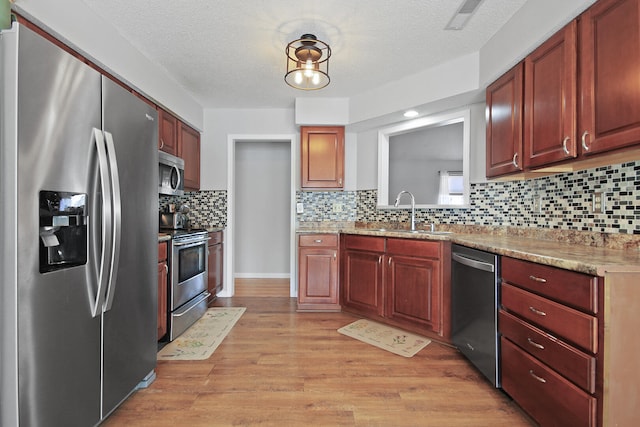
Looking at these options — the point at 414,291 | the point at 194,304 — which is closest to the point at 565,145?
the point at 414,291

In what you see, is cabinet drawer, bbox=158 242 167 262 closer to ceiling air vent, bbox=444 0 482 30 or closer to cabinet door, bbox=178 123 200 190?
cabinet door, bbox=178 123 200 190

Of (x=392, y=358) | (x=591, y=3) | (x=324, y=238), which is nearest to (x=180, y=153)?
(x=324, y=238)

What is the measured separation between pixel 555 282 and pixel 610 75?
0.99m

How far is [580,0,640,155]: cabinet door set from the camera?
1.35 meters

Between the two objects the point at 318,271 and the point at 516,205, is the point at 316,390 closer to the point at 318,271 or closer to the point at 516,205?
the point at 318,271

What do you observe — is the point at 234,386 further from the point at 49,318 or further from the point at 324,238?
the point at 324,238

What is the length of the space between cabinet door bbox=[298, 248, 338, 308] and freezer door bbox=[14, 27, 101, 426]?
214 centimetres

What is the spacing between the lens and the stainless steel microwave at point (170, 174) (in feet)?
9.86

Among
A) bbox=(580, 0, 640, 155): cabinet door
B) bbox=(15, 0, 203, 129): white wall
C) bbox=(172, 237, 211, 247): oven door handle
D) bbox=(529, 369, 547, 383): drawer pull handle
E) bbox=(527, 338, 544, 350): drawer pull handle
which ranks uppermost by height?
bbox=(15, 0, 203, 129): white wall

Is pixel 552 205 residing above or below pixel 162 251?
above

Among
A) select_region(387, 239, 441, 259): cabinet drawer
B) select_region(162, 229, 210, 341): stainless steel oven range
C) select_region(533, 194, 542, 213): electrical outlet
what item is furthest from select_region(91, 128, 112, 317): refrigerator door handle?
select_region(533, 194, 542, 213): electrical outlet

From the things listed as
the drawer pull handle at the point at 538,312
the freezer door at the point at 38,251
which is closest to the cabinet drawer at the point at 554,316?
the drawer pull handle at the point at 538,312

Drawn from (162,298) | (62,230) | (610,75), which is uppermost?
(610,75)

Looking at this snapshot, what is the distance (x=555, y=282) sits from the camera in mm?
1388
